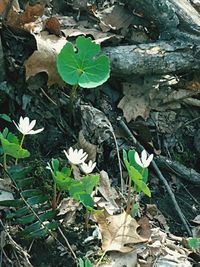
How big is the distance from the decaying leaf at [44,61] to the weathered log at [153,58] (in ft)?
1.04

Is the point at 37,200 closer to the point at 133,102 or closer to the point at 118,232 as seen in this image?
the point at 118,232

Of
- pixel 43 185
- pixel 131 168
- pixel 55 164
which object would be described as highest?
pixel 131 168

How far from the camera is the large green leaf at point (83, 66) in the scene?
2574 mm

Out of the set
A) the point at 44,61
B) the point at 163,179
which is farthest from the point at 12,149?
the point at 163,179

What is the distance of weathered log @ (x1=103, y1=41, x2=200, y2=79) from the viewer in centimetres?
296

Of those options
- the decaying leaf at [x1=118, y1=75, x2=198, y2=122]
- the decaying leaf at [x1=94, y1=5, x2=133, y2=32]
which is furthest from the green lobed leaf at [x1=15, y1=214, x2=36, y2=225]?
the decaying leaf at [x1=94, y1=5, x2=133, y2=32]

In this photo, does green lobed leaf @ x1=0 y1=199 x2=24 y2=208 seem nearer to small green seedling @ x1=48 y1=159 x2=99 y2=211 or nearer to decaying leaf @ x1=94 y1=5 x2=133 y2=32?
small green seedling @ x1=48 y1=159 x2=99 y2=211

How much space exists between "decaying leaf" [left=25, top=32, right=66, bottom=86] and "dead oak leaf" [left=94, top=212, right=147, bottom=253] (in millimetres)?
816

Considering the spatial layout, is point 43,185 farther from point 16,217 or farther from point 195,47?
point 195,47

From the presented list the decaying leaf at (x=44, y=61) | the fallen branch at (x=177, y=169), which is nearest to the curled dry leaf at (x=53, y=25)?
the decaying leaf at (x=44, y=61)

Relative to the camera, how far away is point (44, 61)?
279 cm

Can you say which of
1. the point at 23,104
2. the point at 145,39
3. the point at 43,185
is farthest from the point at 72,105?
→ the point at 145,39

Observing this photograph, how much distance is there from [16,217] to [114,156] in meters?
0.70

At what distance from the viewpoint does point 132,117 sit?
2.95 metres
